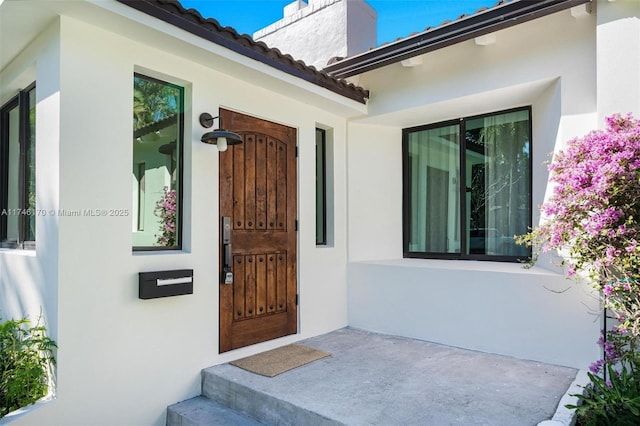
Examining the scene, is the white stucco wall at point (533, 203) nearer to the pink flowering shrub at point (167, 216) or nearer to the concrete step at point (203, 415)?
the concrete step at point (203, 415)

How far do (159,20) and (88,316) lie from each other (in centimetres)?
252

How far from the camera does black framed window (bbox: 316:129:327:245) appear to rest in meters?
5.79

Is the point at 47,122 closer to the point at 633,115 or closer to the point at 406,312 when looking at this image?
the point at 406,312

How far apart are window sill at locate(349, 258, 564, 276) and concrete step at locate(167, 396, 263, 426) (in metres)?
2.78

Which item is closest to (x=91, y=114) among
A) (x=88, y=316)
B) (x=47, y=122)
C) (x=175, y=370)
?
(x=47, y=122)

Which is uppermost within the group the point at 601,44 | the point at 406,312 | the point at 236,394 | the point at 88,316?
the point at 601,44

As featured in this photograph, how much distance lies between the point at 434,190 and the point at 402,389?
340cm

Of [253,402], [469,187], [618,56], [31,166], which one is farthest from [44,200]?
[618,56]

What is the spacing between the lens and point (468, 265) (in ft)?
17.2

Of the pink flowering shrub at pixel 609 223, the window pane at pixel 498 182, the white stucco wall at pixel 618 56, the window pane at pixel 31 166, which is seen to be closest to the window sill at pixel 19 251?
the window pane at pixel 31 166

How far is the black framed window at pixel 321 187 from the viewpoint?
579 centimetres

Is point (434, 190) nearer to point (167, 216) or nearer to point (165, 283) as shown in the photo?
point (167, 216)

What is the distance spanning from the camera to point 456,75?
5.02 metres

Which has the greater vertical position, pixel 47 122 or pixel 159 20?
pixel 159 20
